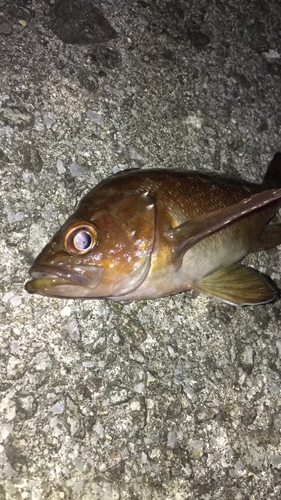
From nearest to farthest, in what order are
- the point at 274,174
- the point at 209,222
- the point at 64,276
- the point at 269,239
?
the point at 64,276, the point at 209,222, the point at 269,239, the point at 274,174

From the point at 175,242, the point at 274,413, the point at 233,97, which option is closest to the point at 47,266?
the point at 175,242

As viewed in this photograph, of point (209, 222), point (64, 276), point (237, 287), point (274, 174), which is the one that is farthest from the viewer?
point (274, 174)

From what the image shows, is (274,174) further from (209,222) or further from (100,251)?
(100,251)

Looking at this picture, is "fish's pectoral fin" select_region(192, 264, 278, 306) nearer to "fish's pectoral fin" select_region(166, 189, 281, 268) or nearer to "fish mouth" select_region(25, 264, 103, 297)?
"fish's pectoral fin" select_region(166, 189, 281, 268)

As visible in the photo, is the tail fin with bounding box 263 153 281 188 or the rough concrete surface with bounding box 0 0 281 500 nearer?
the rough concrete surface with bounding box 0 0 281 500

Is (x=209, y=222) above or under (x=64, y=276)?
above

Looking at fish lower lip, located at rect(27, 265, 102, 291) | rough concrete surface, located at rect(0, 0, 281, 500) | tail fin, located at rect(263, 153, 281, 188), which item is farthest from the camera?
tail fin, located at rect(263, 153, 281, 188)

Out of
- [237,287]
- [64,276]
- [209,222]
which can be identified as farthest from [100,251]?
[237,287]

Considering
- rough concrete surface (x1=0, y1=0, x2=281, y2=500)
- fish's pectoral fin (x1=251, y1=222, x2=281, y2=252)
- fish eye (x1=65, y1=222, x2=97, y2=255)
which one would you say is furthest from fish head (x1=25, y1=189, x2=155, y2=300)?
fish's pectoral fin (x1=251, y1=222, x2=281, y2=252)
